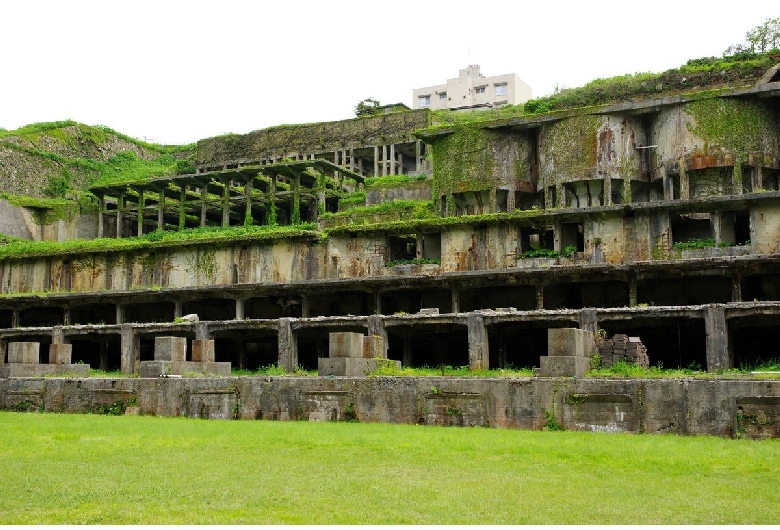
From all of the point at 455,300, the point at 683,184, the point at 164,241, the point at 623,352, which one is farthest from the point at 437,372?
the point at 164,241

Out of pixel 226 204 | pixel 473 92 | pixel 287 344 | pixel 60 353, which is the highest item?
pixel 473 92

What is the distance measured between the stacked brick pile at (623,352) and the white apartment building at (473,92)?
64.7 m

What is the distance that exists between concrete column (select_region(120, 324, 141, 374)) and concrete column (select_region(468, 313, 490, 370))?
15.9m

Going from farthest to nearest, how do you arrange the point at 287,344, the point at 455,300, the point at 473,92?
the point at 473,92, the point at 455,300, the point at 287,344

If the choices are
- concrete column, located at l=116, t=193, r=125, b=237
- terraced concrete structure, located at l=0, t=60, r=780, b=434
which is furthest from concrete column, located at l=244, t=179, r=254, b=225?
concrete column, located at l=116, t=193, r=125, b=237

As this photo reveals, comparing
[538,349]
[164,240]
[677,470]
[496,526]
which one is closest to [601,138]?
[538,349]

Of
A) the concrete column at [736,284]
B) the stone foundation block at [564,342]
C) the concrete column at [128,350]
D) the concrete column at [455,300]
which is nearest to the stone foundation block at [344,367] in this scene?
the stone foundation block at [564,342]

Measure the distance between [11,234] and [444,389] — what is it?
46412 mm

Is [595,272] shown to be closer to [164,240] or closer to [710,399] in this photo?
[710,399]

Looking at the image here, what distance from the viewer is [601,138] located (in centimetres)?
4488

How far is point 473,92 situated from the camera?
9369 centimetres

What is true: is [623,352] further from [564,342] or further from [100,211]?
[100,211]

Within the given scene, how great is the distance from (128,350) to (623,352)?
876 inches

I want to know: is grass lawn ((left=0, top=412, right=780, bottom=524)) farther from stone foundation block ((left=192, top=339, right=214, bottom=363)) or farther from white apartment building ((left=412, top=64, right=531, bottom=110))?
white apartment building ((left=412, top=64, right=531, bottom=110))
